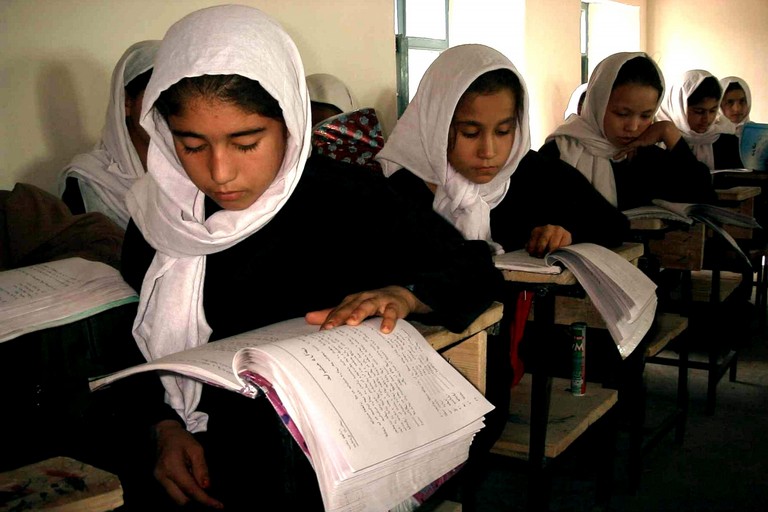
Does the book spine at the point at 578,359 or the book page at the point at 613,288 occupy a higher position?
the book page at the point at 613,288

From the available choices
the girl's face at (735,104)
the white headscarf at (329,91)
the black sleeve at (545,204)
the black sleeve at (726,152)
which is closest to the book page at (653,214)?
the black sleeve at (545,204)

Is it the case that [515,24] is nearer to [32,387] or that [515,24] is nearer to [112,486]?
[32,387]

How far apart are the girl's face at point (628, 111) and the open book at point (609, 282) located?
1.82 meters

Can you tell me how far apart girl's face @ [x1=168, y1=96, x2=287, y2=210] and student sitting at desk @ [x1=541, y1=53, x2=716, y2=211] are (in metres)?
2.34

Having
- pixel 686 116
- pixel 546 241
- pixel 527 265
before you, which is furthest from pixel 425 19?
pixel 527 265

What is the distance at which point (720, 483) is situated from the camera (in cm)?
268

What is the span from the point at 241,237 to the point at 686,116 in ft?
16.2

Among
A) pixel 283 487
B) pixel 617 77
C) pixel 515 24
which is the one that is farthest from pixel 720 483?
pixel 515 24

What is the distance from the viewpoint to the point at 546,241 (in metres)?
1.79

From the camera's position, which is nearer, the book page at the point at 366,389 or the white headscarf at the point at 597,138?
the book page at the point at 366,389

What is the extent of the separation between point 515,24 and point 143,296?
4.83m

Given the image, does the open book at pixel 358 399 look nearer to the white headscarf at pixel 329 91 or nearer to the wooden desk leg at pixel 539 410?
the wooden desk leg at pixel 539 410

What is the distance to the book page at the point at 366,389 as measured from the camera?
30.5 inches

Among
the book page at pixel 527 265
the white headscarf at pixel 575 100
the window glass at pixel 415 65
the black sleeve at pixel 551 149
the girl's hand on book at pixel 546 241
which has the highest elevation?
the window glass at pixel 415 65
